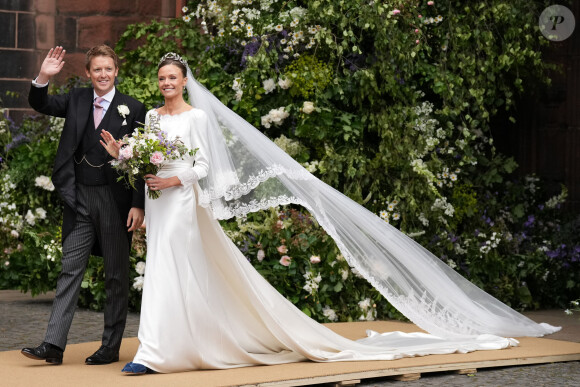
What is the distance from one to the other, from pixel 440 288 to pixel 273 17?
12.3 feet

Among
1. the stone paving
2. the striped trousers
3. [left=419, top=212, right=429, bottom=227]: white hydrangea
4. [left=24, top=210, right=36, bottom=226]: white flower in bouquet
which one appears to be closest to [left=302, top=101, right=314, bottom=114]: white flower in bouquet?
[left=419, top=212, right=429, bottom=227]: white hydrangea

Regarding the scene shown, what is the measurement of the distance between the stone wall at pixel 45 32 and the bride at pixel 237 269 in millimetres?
6322

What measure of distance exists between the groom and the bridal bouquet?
245 mm

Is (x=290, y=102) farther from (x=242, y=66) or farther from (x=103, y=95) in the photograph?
(x=103, y=95)

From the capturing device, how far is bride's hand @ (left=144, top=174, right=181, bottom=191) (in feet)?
20.3

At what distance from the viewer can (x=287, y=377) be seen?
19.9 ft

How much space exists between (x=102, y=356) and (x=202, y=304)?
2.25ft

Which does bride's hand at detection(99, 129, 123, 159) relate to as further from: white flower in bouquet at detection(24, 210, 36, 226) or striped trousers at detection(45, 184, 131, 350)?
white flower in bouquet at detection(24, 210, 36, 226)

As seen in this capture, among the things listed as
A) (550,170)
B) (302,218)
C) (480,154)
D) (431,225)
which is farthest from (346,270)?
(550,170)

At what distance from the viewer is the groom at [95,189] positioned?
642 centimetres

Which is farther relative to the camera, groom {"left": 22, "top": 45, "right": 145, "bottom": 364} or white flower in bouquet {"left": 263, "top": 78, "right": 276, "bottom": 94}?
white flower in bouquet {"left": 263, "top": 78, "right": 276, "bottom": 94}

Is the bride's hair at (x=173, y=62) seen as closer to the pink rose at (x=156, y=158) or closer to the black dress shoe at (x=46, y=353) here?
the pink rose at (x=156, y=158)

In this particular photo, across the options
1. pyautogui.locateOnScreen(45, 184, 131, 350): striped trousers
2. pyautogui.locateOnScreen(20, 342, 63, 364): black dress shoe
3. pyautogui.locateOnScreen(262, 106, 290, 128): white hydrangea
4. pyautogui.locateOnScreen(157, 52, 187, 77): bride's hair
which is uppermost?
pyautogui.locateOnScreen(157, 52, 187, 77): bride's hair

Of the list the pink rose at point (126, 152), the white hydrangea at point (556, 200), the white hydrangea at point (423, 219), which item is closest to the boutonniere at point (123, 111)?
the pink rose at point (126, 152)
